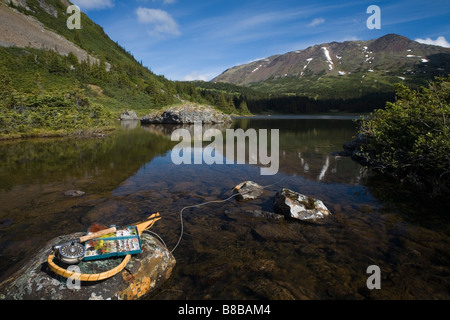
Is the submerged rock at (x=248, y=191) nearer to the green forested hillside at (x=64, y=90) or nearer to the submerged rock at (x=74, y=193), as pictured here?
the submerged rock at (x=74, y=193)

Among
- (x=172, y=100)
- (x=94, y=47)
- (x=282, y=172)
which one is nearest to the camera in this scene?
(x=282, y=172)

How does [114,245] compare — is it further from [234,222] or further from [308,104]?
[308,104]

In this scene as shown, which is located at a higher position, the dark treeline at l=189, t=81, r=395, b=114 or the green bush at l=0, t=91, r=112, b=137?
the dark treeline at l=189, t=81, r=395, b=114

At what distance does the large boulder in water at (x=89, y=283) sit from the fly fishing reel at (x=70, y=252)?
30 cm

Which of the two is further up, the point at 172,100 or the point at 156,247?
the point at 172,100

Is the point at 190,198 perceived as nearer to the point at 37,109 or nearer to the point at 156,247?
the point at 156,247

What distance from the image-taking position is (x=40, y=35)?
436ft

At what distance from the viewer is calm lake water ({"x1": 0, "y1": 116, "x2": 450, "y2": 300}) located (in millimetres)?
6594

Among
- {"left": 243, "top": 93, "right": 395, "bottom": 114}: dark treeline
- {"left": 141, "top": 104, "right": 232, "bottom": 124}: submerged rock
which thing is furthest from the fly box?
{"left": 243, "top": 93, "right": 395, "bottom": 114}: dark treeline

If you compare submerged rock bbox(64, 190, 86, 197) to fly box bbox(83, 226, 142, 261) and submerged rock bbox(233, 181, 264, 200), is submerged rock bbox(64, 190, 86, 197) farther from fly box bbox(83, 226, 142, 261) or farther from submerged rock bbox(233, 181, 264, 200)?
submerged rock bbox(233, 181, 264, 200)

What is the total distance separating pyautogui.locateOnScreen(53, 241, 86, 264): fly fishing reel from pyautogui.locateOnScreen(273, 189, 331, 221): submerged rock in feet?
27.1

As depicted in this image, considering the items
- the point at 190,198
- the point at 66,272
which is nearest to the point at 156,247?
the point at 66,272

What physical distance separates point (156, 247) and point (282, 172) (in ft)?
45.6

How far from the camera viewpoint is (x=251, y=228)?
9.81 metres
